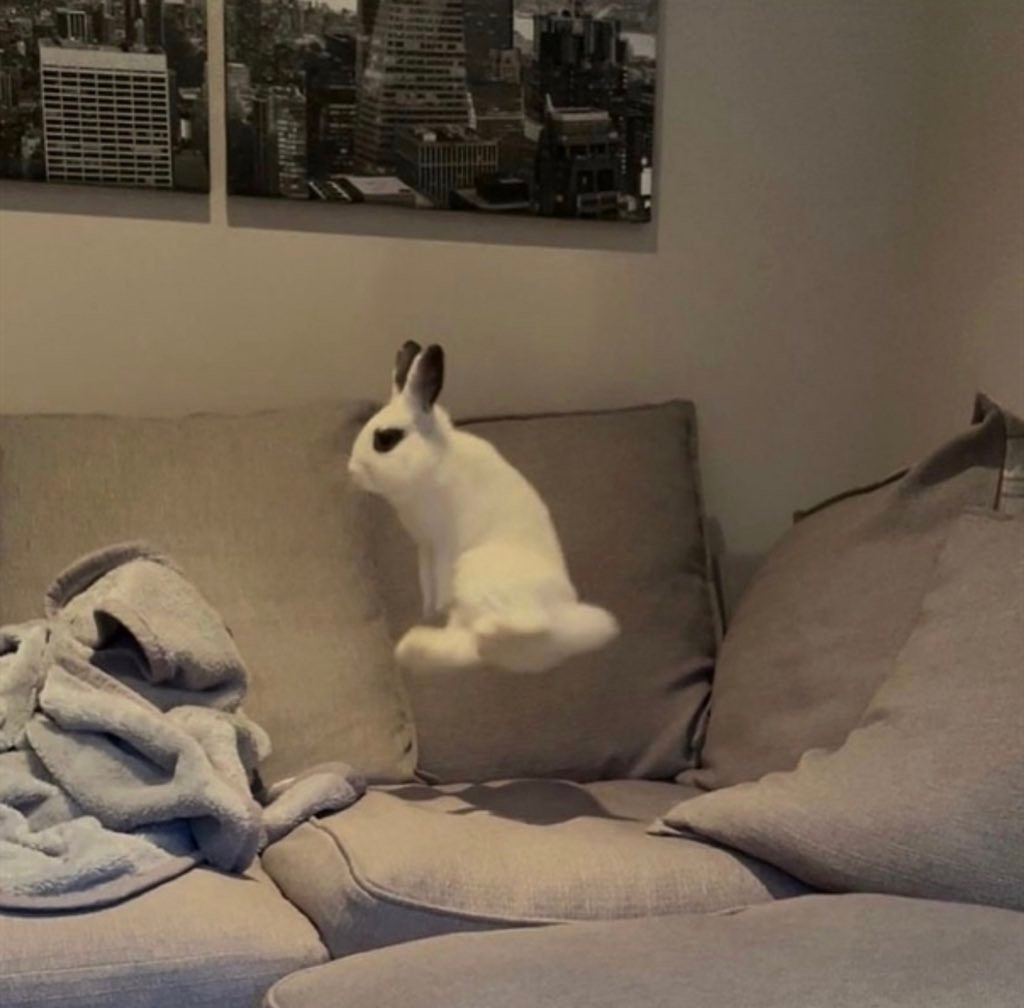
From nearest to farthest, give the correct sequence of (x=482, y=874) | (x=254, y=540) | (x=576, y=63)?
1. (x=482, y=874)
2. (x=254, y=540)
3. (x=576, y=63)

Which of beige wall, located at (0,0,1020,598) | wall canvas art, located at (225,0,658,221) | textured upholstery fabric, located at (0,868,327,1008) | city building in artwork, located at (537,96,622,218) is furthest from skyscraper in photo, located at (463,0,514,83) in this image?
textured upholstery fabric, located at (0,868,327,1008)

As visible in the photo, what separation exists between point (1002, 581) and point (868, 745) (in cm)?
26

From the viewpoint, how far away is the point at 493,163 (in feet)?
7.56

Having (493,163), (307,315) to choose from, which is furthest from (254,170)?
(493,163)

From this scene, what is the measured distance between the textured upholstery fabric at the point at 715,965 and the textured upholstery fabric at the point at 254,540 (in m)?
0.60

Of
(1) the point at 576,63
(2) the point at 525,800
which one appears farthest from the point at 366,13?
(2) the point at 525,800

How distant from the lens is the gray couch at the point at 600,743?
1265mm

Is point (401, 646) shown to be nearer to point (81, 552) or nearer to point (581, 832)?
point (581, 832)

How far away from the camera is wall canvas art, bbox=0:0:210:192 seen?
2.08 meters

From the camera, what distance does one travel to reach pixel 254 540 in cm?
194

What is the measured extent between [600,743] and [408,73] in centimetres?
110

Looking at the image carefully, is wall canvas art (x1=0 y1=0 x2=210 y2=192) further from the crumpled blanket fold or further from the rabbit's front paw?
the rabbit's front paw

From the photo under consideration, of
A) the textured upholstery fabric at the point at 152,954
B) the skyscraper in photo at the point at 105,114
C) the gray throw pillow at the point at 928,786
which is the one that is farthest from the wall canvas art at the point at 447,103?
the textured upholstery fabric at the point at 152,954

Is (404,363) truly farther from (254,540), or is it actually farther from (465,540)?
(254,540)
